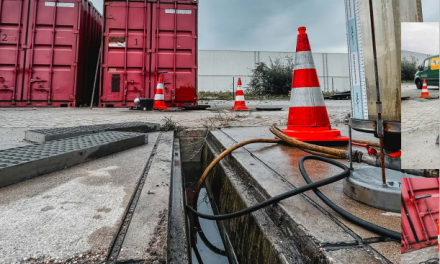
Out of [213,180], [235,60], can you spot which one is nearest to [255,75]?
[235,60]

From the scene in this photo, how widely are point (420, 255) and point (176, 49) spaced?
804cm

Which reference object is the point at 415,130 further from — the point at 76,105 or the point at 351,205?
the point at 76,105

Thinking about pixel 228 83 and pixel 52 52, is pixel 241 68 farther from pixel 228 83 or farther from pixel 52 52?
pixel 52 52

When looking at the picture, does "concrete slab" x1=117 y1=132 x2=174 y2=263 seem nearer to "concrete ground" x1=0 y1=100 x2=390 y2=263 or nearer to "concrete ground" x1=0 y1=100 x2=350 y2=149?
"concrete ground" x1=0 y1=100 x2=390 y2=263

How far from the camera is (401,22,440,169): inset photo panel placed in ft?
1.23

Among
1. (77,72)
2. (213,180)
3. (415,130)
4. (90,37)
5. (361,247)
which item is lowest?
(213,180)

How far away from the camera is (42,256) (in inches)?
23.8

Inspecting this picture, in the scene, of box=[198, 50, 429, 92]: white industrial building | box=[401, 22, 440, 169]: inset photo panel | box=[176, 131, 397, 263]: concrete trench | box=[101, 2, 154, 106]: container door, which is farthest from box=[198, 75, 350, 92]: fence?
box=[401, 22, 440, 169]: inset photo panel

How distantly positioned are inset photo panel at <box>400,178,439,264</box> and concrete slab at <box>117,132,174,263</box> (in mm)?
498

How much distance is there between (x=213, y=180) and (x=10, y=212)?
53.3 inches

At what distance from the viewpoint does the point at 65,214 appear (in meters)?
0.84

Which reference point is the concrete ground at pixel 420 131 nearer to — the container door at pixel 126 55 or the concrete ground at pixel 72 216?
the concrete ground at pixel 72 216

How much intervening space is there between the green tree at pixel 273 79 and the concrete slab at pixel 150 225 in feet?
55.9

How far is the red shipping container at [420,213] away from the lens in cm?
34
